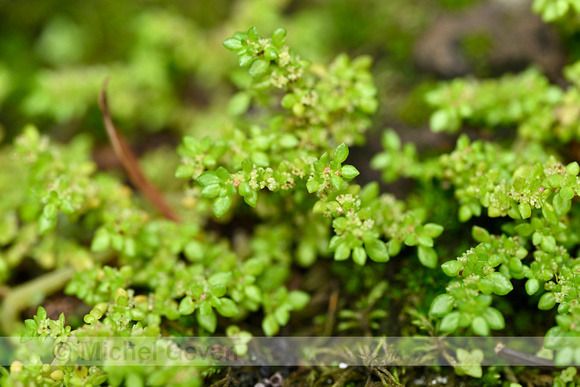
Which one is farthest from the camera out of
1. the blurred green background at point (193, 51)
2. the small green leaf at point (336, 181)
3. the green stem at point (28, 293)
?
the blurred green background at point (193, 51)

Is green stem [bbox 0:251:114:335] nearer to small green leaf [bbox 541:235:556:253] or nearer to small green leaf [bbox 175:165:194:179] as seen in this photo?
small green leaf [bbox 175:165:194:179]

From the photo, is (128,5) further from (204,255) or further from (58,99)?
(204,255)

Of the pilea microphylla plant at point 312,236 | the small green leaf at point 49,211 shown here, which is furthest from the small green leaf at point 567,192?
the small green leaf at point 49,211

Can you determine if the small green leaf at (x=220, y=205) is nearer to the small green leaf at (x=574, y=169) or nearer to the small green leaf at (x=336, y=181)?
the small green leaf at (x=336, y=181)

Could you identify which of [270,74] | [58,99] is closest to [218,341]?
[270,74]

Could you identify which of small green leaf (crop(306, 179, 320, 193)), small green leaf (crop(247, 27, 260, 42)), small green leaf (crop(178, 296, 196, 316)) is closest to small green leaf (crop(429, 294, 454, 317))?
small green leaf (crop(306, 179, 320, 193))

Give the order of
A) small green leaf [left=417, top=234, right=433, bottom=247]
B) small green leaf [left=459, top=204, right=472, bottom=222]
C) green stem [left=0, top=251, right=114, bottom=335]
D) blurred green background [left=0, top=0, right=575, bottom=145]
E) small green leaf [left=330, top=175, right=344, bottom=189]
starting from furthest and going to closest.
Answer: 1. blurred green background [left=0, top=0, right=575, bottom=145]
2. green stem [left=0, top=251, right=114, bottom=335]
3. small green leaf [left=459, top=204, right=472, bottom=222]
4. small green leaf [left=417, top=234, right=433, bottom=247]
5. small green leaf [left=330, top=175, right=344, bottom=189]

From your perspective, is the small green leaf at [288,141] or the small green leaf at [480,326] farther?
the small green leaf at [288,141]

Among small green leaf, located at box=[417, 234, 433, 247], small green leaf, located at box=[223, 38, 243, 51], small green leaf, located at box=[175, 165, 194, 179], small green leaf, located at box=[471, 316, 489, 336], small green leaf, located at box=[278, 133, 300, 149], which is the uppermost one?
small green leaf, located at box=[223, 38, 243, 51]

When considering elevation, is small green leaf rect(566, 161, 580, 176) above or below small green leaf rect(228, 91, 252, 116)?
below
